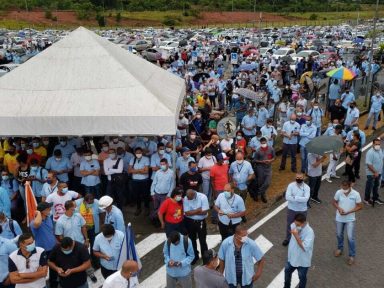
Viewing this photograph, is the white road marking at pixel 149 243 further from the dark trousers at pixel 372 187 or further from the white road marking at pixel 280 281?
the dark trousers at pixel 372 187

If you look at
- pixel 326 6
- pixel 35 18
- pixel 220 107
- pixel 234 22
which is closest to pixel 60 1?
pixel 35 18

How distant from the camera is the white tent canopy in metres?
10.1

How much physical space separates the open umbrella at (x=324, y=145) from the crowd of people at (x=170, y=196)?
1.71 feet

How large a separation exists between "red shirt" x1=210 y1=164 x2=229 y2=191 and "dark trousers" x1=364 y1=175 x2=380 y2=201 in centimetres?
370

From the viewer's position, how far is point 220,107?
21484 mm

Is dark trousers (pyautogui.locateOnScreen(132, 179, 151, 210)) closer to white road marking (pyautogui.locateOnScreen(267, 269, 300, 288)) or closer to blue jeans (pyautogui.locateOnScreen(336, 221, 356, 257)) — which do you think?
white road marking (pyautogui.locateOnScreen(267, 269, 300, 288))

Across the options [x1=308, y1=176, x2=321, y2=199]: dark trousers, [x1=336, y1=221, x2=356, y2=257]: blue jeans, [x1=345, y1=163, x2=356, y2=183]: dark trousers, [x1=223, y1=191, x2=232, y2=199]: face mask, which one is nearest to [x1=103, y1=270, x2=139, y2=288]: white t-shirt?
[x1=223, y1=191, x2=232, y2=199]: face mask

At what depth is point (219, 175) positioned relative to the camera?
10016 millimetres

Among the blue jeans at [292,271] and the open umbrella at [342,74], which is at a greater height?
the open umbrella at [342,74]

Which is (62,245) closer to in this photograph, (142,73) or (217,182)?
(217,182)

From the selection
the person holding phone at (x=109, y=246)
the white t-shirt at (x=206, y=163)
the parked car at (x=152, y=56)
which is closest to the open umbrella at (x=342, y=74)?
the white t-shirt at (x=206, y=163)

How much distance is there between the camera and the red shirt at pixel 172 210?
27.5 ft

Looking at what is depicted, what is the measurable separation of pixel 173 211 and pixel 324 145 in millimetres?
4128

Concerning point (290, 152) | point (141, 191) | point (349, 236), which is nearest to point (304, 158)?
point (290, 152)
